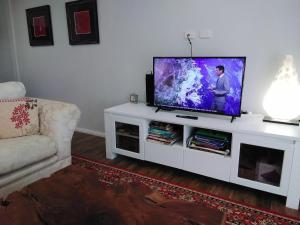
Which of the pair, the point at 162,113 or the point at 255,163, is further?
the point at 162,113

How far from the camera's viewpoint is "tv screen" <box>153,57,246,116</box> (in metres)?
2.07

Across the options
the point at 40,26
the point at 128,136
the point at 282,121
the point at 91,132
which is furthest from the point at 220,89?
the point at 40,26

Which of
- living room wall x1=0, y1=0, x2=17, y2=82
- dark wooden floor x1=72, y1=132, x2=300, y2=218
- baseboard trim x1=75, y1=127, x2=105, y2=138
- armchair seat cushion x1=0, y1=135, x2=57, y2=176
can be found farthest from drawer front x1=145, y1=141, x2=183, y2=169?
living room wall x1=0, y1=0, x2=17, y2=82

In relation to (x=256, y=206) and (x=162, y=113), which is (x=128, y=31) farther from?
(x=256, y=206)

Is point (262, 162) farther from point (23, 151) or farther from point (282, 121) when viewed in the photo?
point (23, 151)

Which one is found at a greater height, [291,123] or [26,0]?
[26,0]

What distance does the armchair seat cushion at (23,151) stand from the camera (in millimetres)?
1767

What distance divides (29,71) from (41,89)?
407mm

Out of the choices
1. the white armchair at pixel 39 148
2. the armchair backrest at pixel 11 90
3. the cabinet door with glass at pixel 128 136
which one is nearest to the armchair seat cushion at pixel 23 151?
the white armchair at pixel 39 148

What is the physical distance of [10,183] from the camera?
1852 mm

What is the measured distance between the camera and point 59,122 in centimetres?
211

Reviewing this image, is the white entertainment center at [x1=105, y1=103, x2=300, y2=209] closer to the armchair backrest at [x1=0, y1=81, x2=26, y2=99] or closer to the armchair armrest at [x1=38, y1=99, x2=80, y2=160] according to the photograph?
the armchair armrest at [x1=38, y1=99, x2=80, y2=160]

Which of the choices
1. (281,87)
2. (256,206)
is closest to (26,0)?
(281,87)

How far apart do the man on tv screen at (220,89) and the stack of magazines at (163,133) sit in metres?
0.45
